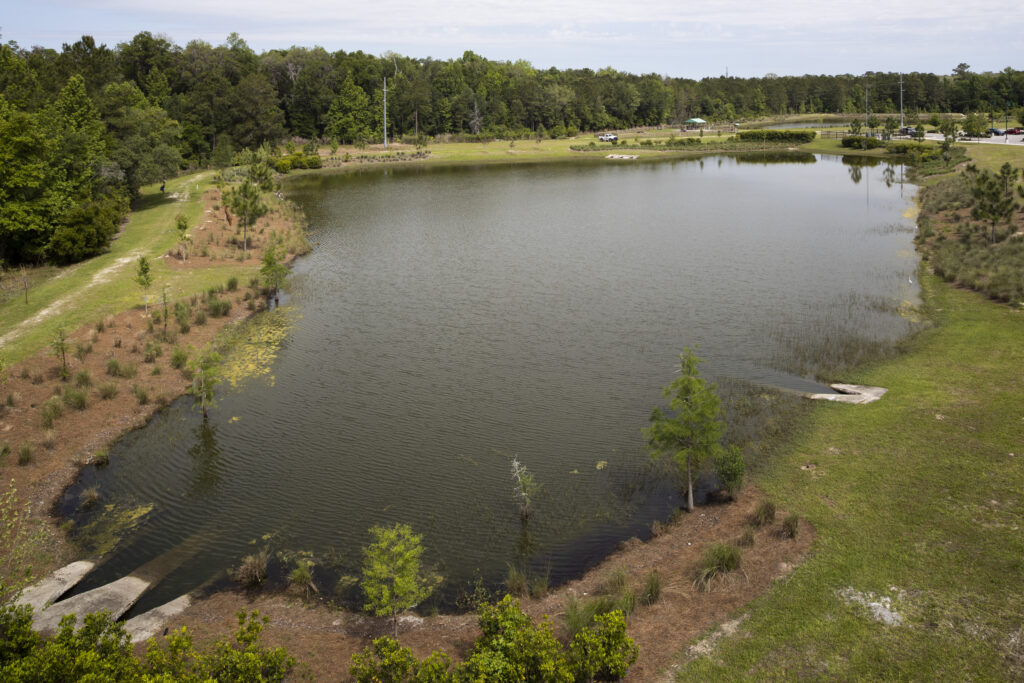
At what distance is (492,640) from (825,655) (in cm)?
613

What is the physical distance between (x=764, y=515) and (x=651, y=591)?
13.7 ft

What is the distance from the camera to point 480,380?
2722 cm

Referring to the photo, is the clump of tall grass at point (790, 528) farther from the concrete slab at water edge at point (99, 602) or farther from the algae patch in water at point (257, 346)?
the algae patch in water at point (257, 346)

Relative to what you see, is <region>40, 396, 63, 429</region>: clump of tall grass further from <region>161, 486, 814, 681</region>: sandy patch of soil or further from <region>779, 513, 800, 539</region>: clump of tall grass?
→ <region>779, 513, 800, 539</region>: clump of tall grass

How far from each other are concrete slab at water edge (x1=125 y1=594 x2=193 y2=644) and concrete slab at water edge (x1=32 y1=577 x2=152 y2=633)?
1.85ft

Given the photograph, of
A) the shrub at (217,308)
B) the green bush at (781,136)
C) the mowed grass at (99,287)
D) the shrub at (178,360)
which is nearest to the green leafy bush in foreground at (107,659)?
the shrub at (178,360)

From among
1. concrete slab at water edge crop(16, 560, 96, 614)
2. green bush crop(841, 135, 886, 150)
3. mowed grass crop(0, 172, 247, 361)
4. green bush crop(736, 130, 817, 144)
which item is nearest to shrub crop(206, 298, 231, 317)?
mowed grass crop(0, 172, 247, 361)

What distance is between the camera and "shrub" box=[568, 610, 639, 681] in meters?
12.4

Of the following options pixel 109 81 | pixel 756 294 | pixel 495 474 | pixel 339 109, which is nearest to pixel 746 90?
pixel 339 109

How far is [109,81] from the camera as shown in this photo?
2963 inches

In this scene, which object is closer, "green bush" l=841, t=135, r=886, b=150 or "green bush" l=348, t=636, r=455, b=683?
"green bush" l=348, t=636, r=455, b=683

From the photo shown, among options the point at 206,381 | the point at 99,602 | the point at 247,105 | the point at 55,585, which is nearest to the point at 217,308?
the point at 206,381

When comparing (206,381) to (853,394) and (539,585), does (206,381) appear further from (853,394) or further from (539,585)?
(853,394)

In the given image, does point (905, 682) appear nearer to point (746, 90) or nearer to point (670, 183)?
point (670, 183)
